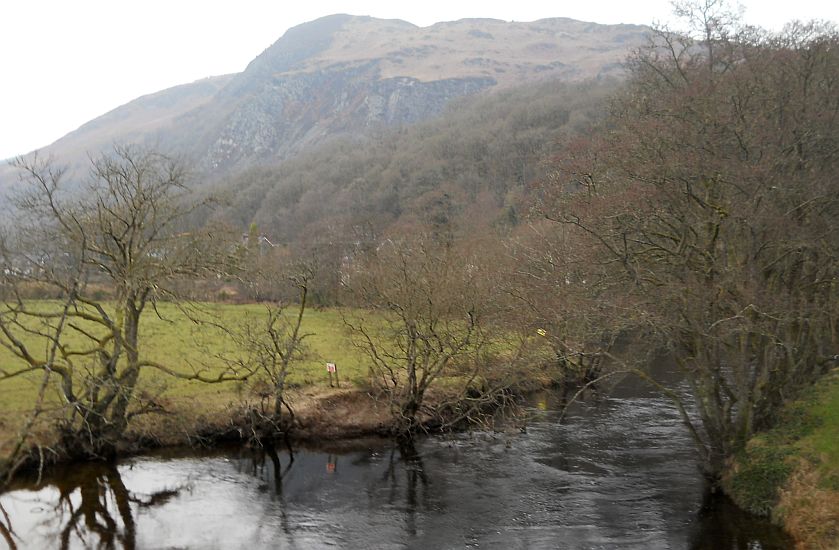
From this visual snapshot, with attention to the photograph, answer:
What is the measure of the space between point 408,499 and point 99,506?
353 inches

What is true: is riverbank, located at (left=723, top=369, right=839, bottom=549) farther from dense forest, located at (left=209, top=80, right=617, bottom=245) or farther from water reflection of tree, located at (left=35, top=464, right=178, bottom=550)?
dense forest, located at (left=209, top=80, right=617, bottom=245)

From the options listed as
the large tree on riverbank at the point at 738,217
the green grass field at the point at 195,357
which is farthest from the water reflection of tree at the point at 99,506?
the large tree on riverbank at the point at 738,217

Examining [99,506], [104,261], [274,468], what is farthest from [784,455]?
[104,261]

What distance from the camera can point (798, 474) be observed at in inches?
701

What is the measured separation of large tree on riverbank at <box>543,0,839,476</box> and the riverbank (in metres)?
0.73

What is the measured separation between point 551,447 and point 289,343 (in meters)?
10.7

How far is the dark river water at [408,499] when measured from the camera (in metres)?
17.0

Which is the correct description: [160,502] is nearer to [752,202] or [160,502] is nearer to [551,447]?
[551,447]

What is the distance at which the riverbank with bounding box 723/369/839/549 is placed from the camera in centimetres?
1622

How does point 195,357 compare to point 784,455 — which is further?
point 195,357

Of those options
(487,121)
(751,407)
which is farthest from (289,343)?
(487,121)

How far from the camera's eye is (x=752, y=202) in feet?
61.7

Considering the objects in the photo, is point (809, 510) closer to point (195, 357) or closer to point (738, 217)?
point (738, 217)

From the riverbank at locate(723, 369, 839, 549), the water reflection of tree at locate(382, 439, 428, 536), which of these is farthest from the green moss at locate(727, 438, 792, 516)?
the water reflection of tree at locate(382, 439, 428, 536)
